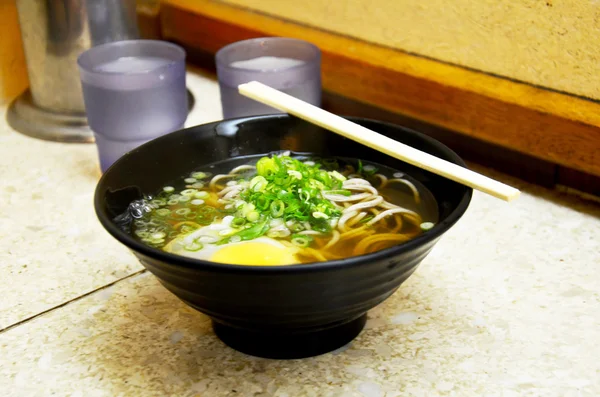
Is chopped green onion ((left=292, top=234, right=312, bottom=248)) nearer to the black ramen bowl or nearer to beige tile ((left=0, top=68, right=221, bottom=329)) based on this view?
the black ramen bowl

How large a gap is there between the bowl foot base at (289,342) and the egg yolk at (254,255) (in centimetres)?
12

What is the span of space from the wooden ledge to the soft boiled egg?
0.83 meters

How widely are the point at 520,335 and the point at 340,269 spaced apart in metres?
0.48

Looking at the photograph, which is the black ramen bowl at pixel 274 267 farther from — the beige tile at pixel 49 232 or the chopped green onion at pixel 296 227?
the beige tile at pixel 49 232

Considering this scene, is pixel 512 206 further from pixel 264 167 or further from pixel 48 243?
pixel 48 243

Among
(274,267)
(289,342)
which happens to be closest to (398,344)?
(289,342)

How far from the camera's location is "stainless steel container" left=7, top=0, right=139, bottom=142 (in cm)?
214

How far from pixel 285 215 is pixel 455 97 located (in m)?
0.81

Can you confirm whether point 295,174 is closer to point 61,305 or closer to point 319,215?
point 319,215

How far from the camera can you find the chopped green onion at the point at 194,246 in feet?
4.06

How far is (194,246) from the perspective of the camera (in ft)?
4.09

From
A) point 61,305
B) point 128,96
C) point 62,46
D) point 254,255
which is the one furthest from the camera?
point 62,46

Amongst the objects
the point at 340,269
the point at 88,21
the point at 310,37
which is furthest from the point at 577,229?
the point at 88,21

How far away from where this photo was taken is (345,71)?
7.06 ft
